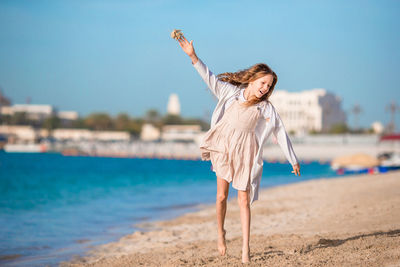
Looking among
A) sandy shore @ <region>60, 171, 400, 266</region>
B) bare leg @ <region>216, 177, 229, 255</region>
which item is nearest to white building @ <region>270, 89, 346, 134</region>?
sandy shore @ <region>60, 171, 400, 266</region>

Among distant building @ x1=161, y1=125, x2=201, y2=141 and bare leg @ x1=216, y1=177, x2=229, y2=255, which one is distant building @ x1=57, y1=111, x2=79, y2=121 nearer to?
distant building @ x1=161, y1=125, x2=201, y2=141

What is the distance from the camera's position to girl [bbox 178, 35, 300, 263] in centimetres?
476

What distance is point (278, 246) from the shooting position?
5926 mm

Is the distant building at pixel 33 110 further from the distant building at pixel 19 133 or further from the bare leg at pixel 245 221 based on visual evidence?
the bare leg at pixel 245 221

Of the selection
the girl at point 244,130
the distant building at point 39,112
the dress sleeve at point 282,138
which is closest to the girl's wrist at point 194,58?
the girl at point 244,130

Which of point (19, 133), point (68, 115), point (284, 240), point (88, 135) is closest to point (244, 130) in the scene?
point (284, 240)

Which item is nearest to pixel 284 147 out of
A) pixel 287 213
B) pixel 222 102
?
pixel 222 102

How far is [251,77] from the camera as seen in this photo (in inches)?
190

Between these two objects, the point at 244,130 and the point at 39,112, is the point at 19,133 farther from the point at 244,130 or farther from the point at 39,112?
the point at 244,130

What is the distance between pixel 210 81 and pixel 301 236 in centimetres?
288

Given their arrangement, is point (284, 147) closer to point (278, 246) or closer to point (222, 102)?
point (222, 102)

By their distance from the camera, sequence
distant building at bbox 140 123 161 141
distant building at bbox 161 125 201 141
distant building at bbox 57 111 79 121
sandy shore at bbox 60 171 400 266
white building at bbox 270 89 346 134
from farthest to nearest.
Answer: distant building at bbox 57 111 79 121
white building at bbox 270 89 346 134
distant building at bbox 140 123 161 141
distant building at bbox 161 125 201 141
sandy shore at bbox 60 171 400 266

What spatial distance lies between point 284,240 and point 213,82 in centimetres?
261

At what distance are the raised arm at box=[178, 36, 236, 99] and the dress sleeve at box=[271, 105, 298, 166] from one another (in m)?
0.54
